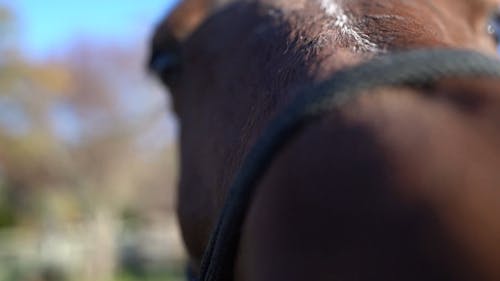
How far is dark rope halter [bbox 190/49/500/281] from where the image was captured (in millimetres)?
559

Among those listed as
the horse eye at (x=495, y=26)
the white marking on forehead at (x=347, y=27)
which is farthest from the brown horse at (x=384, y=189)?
the horse eye at (x=495, y=26)

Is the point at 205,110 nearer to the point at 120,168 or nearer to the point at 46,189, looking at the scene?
the point at 120,168

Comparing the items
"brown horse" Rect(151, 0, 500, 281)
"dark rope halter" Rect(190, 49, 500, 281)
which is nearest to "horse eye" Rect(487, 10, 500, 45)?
"brown horse" Rect(151, 0, 500, 281)

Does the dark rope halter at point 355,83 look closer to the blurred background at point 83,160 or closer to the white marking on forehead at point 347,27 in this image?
the white marking on forehead at point 347,27

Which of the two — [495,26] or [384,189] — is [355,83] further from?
[495,26]

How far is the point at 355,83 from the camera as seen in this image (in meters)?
0.57

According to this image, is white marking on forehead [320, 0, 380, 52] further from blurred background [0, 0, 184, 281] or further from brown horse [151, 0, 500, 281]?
blurred background [0, 0, 184, 281]

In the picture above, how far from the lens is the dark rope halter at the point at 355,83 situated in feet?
1.83

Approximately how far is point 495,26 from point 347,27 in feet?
2.43

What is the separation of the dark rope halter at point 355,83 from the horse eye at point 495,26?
0.91 meters

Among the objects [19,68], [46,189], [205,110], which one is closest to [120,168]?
[19,68]

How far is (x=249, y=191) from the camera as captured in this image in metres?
0.64

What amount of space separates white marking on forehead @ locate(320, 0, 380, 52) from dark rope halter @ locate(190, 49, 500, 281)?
17 centimetres

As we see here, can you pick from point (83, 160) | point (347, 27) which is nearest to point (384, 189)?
point (347, 27)
